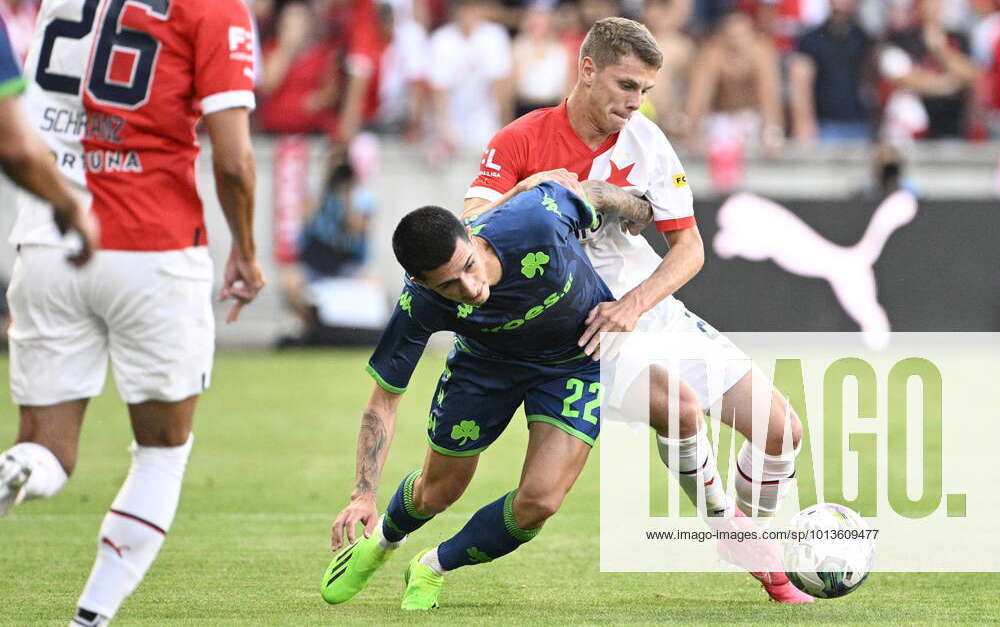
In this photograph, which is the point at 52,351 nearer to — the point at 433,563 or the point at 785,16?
the point at 433,563

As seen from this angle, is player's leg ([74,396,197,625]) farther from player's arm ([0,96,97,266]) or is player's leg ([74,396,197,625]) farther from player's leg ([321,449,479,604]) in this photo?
player's leg ([321,449,479,604])

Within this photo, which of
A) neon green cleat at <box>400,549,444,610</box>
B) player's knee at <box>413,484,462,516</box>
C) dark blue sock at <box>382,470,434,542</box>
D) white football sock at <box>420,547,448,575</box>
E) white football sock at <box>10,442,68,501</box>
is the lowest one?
neon green cleat at <box>400,549,444,610</box>

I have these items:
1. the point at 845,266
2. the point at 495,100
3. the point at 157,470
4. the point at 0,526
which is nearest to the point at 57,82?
the point at 157,470

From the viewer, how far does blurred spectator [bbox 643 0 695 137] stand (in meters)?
17.2

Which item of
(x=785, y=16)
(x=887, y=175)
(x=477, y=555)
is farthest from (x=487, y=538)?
(x=785, y=16)

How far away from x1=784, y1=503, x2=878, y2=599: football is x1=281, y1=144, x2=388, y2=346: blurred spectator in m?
10.5

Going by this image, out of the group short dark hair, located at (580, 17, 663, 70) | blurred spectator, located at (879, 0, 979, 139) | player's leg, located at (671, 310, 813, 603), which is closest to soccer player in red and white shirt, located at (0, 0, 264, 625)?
short dark hair, located at (580, 17, 663, 70)

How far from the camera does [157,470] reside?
5.01 meters

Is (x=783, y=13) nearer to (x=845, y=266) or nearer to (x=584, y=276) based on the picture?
(x=845, y=266)

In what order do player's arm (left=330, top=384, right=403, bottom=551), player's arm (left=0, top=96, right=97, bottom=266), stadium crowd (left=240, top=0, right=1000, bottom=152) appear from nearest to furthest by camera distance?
player's arm (left=0, top=96, right=97, bottom=266), player's arm (left=330, top=384, right=403, bottom=551), stadium crowd (left=240, top=0, right=1000, bottom=152)

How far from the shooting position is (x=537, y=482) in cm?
578

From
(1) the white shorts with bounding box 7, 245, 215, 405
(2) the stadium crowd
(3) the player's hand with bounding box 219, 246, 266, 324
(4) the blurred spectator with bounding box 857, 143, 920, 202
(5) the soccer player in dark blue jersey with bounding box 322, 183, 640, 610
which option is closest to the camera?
(1) the white shorts with bounding box 7, 245, 215, 405

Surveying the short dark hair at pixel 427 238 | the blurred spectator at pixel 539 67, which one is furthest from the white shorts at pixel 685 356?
the blurred spectator at pixel 539 67

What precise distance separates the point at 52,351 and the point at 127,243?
0.41 m
